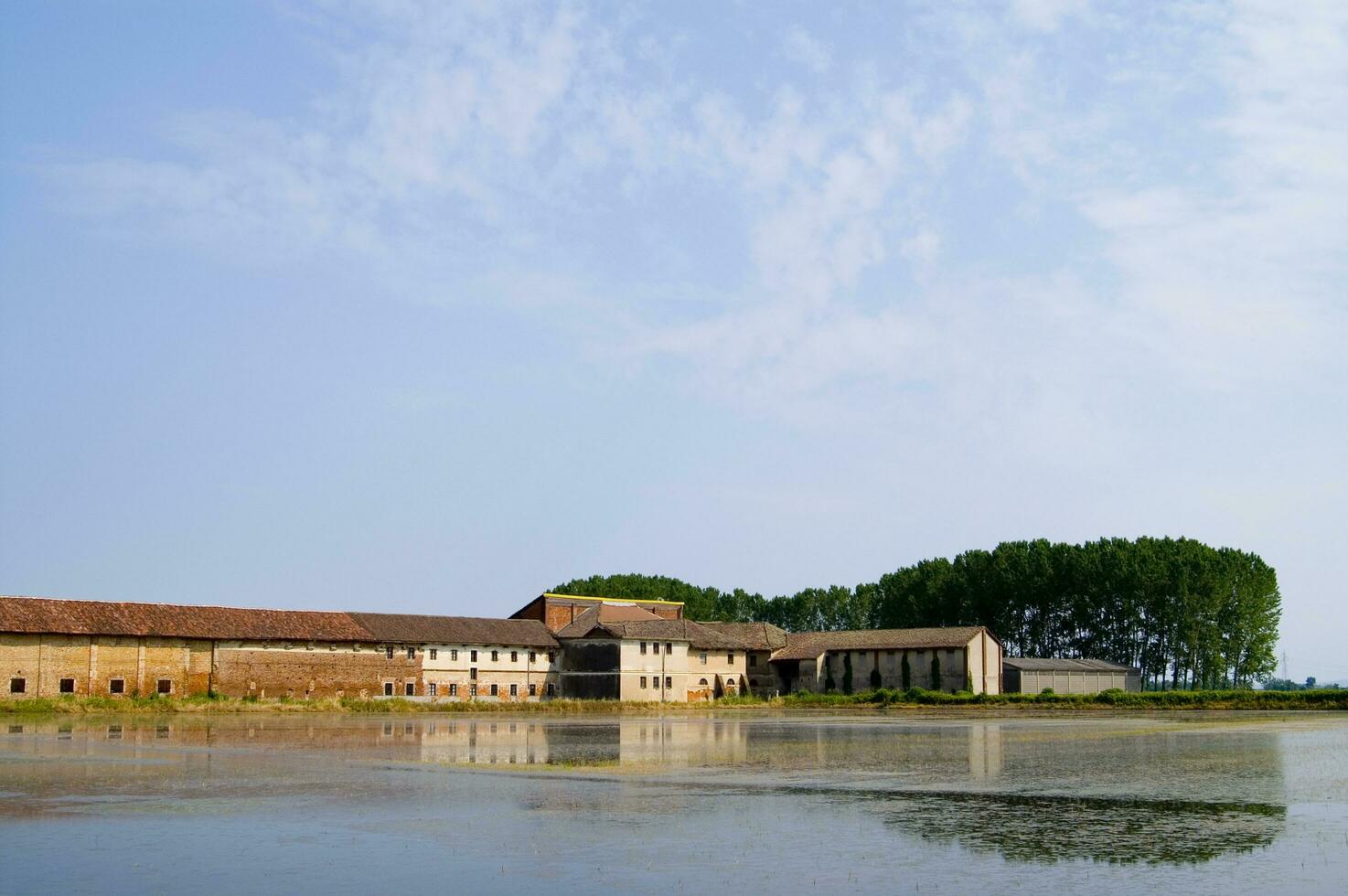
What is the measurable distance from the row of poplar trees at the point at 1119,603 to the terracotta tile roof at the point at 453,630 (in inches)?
1717

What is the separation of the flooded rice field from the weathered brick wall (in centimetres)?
3410

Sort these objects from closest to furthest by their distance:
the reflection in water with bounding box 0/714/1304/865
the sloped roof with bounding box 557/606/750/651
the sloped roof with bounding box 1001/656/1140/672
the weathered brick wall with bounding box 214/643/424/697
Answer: the reflection in water with bounding box 0/714/1304/865, the weathered brick wall with bounding box 214/643/424/697, the sloped roof with bounding box 557/606/750/651, the sloped roof with bounding box 1001/656/1140/672

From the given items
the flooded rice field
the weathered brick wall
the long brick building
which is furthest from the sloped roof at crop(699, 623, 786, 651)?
the flooded rice field

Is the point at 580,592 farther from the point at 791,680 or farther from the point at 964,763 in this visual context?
the point at 964,763

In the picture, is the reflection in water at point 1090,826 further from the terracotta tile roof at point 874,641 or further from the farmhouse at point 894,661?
the terracotta tile roof at point 874,641

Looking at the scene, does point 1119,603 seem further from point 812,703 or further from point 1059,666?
point 812,703

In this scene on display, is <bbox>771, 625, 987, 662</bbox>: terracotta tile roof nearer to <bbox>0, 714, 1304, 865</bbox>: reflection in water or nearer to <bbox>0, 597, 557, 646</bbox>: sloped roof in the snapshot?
<bbox>0, 597, 557, 646</bbox>: sloped roof

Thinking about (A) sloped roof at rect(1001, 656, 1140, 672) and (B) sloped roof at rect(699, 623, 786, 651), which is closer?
(A) sloped roof at rect(1001, 656, 1140, 672)

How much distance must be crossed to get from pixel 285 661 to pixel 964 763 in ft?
166

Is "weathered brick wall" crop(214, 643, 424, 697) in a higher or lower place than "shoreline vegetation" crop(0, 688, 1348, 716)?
higher

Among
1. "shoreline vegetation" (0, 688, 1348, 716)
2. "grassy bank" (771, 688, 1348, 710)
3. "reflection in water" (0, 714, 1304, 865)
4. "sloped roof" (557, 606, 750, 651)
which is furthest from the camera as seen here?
"sloped roof" (557, 606, 750, 651)

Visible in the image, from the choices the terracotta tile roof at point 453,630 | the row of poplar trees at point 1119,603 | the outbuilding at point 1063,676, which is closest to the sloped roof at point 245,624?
the terracotta tile roof at point 453,630

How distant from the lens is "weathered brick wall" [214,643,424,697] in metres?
69.1

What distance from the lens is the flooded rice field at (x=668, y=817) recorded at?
45.1ft
